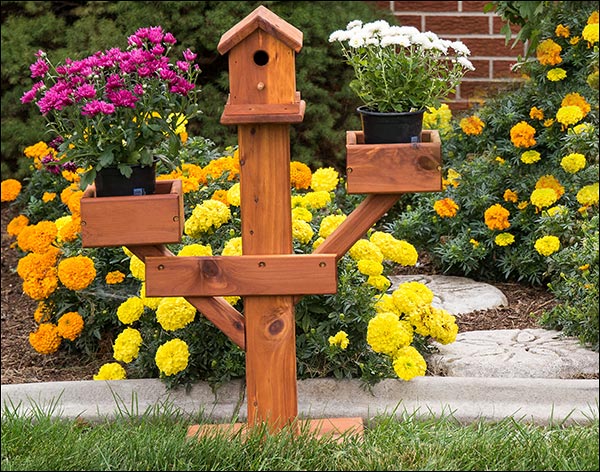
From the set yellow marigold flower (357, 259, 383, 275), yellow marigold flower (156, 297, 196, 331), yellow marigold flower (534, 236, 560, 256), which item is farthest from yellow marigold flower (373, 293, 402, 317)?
yellow marigold flower (534, 236, 560, 256)

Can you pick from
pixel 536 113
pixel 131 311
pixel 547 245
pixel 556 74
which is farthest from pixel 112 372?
pixel 556 74

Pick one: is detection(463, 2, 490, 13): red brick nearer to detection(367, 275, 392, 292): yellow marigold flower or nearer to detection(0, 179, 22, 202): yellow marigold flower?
detection(0, 179, 22, 202): yellow marigold flower

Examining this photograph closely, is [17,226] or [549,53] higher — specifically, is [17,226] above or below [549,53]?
below

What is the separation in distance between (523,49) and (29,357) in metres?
3.89

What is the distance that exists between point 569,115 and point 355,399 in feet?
6.27

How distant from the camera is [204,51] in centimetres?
591

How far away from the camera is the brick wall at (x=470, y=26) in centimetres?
666

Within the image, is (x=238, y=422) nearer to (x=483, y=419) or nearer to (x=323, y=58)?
(x=483, y=419)

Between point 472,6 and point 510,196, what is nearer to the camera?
point 510,196

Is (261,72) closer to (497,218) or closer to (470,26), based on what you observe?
(497,218)

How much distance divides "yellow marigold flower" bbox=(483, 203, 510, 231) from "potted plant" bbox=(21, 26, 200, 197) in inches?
79.0

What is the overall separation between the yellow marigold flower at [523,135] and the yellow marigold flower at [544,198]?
1.07 feet

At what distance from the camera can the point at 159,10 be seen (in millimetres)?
5758

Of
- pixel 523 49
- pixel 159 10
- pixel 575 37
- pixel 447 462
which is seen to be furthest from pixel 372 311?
pixel 523 49
